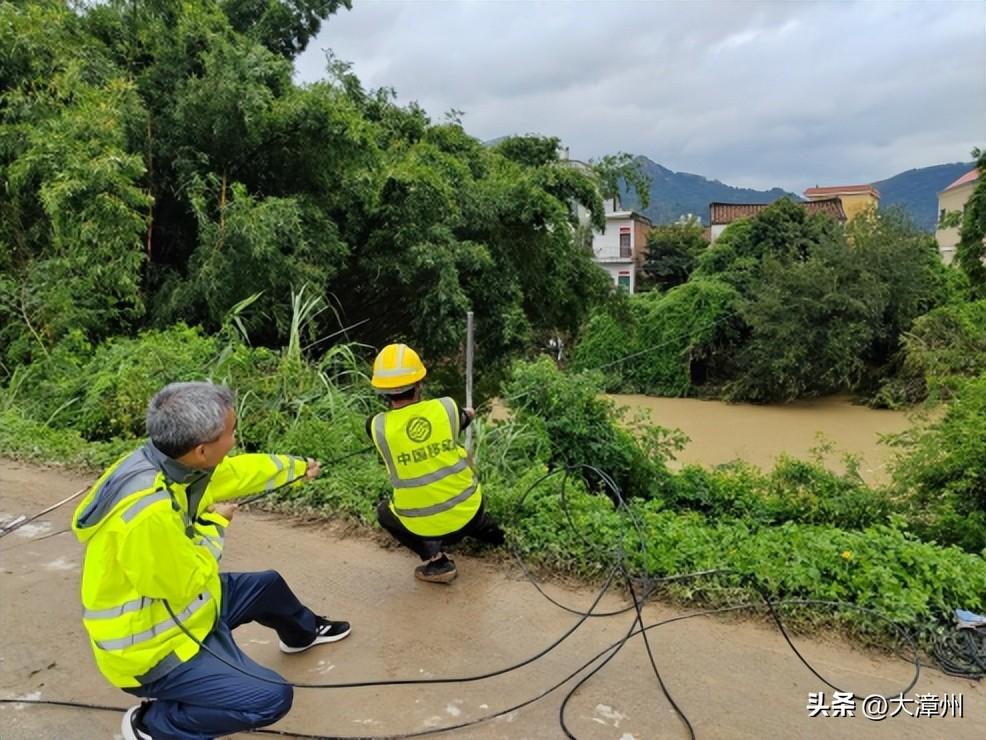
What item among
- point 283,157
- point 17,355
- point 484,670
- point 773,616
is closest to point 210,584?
point 484,670

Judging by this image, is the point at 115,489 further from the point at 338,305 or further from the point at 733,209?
the point at 733,209

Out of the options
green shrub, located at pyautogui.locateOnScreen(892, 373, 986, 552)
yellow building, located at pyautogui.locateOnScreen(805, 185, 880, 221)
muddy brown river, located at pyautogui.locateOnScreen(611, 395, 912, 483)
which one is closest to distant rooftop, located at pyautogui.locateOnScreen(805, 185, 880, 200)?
yellow building, located at pyautogui.locateOnScreen(805, 185, 880, 221)

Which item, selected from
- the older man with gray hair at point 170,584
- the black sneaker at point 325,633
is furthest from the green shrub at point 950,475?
the older man with gray hair at point 170,584

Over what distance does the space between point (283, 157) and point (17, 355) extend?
3809 millimetres

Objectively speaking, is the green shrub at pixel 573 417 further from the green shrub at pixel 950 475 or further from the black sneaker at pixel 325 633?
the black sneaker at pixel 325 633

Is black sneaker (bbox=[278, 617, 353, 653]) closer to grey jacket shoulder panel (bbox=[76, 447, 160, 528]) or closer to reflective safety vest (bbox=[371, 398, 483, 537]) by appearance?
reflective safety vest (bbox=[371, 398, 483, 537])

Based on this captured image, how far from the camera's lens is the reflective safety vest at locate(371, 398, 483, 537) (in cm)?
304

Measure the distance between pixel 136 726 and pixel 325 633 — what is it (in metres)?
0.82

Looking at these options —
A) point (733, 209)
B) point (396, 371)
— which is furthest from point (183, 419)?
point (733, 209)

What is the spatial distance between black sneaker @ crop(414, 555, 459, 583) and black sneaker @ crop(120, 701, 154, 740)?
1432 millimetres

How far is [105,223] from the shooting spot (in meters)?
6.64

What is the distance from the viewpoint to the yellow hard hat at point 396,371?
300 cm

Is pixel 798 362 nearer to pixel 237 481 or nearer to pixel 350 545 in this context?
pixel 350 545

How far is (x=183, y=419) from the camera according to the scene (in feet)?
5.77
